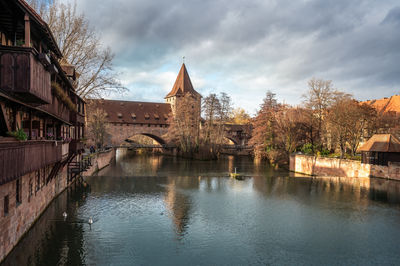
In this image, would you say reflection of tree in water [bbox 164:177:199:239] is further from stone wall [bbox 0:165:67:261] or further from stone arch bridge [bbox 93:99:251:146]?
stone arch bridge [bbox 93:99:251:146]

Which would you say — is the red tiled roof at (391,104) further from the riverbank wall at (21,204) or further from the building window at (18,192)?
the building window at (18,192)

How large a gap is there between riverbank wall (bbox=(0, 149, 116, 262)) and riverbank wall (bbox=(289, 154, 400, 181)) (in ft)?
72.3

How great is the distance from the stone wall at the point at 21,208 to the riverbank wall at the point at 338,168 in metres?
22.4

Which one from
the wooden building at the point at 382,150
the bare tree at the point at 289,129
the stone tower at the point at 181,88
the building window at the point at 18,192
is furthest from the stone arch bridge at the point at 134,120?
the building window at the point at 18,192

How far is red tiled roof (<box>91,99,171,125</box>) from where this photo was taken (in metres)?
54.0

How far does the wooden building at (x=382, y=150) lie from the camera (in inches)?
952

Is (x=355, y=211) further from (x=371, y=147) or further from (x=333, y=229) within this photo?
(x=371, y=147)

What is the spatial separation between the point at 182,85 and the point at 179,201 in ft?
144

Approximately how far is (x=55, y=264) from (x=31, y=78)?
5337mm

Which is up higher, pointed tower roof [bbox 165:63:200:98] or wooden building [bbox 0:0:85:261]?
pointed tower roof [bbox 165:63:200:98]

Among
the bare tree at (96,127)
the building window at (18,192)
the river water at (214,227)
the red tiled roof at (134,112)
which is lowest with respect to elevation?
the river water at (214,227)

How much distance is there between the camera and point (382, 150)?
79.2 feet

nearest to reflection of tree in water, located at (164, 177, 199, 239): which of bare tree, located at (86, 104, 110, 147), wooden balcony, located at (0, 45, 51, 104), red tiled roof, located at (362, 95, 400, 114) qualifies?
wooden balcony, located at (0, 45, 51, 104)

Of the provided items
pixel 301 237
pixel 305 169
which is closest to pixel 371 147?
pixel 305 169
